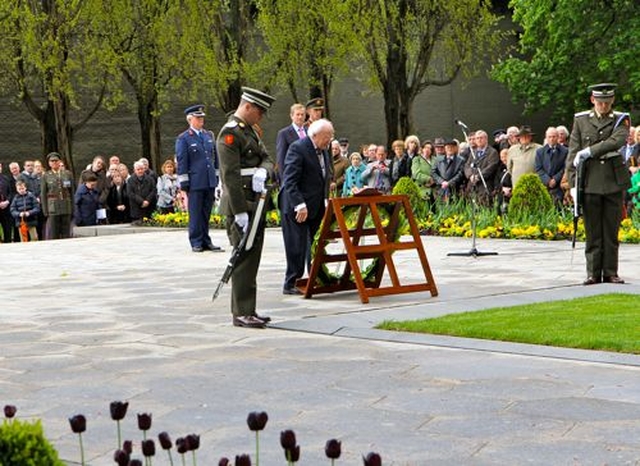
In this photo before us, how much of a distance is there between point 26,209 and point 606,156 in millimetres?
15154

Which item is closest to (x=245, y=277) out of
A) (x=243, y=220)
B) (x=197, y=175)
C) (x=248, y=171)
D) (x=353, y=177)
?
(x=243, y=220)

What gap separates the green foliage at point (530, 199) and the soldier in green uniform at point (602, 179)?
6.85 meters

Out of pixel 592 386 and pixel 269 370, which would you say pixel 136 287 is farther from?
pixel 592 386

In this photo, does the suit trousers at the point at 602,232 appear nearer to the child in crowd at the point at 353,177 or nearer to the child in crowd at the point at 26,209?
the child in crowd at the point at 353,177

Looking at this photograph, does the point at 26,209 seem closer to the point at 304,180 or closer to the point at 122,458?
the point at 304,180

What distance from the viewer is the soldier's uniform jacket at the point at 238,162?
10516 mm

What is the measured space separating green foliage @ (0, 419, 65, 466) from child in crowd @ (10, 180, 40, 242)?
2228cm

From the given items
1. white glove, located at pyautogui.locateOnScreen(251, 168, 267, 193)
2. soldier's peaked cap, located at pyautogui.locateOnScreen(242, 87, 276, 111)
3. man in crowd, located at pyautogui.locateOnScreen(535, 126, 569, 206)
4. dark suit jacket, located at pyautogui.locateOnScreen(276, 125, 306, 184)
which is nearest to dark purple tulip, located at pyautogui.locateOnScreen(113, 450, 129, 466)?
white glove, located at pyautogui.locateOnScreen(251, 168, 267, 193)

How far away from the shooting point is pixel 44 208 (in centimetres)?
2472

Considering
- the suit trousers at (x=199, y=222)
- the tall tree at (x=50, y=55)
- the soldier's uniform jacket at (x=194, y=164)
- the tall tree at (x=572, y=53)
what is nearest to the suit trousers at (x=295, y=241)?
the suit trousers at (x=199, y=222)

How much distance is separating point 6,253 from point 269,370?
12.1 meters

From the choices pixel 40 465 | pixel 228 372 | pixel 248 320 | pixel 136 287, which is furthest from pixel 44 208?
pixel 40 465

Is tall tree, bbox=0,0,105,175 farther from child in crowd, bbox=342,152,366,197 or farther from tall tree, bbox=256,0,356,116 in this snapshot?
child in crowd, bbox=342,152,366,197

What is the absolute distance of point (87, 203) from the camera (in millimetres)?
26109
